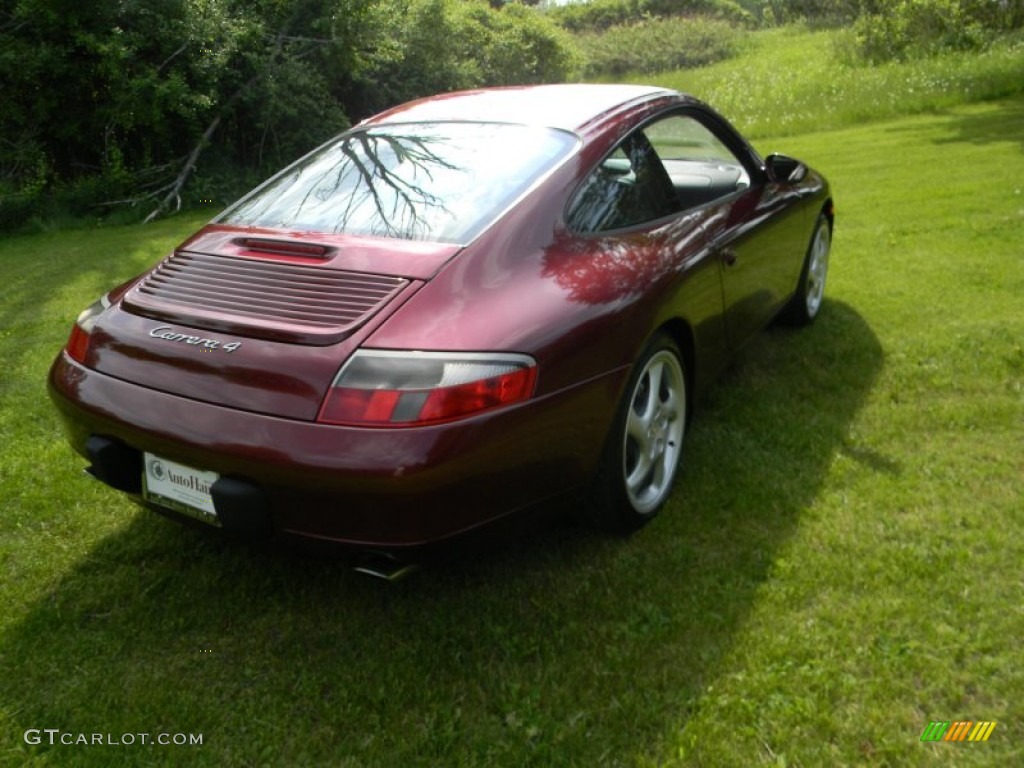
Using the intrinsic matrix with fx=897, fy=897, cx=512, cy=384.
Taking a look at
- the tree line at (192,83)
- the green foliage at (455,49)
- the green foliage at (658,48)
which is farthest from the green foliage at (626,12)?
the tree line at (192,83)

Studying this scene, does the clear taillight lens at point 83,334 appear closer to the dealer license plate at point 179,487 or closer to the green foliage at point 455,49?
the dealer license plate at point 179,487

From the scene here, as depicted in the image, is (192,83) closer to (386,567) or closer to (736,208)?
(736,208)

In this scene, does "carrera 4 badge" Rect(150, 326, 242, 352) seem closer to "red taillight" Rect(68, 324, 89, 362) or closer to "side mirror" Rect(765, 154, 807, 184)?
"red taillight" Rect(68, 324, 89, 362)

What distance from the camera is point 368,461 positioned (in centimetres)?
208

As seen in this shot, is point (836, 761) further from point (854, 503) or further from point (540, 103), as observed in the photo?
point (540, 103)

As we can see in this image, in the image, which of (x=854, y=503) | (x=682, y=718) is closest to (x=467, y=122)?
(x=854, y=503)

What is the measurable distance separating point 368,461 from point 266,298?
2.14 ft

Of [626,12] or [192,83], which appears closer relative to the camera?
[192,83]

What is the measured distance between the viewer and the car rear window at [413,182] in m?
2.72

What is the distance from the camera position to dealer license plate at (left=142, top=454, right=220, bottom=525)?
7.55ft

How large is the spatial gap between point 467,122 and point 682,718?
217cm

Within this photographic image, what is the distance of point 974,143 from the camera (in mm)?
10156

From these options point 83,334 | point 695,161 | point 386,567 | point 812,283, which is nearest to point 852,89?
point 812,283

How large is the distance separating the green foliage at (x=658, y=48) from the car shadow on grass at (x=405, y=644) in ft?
86.3
